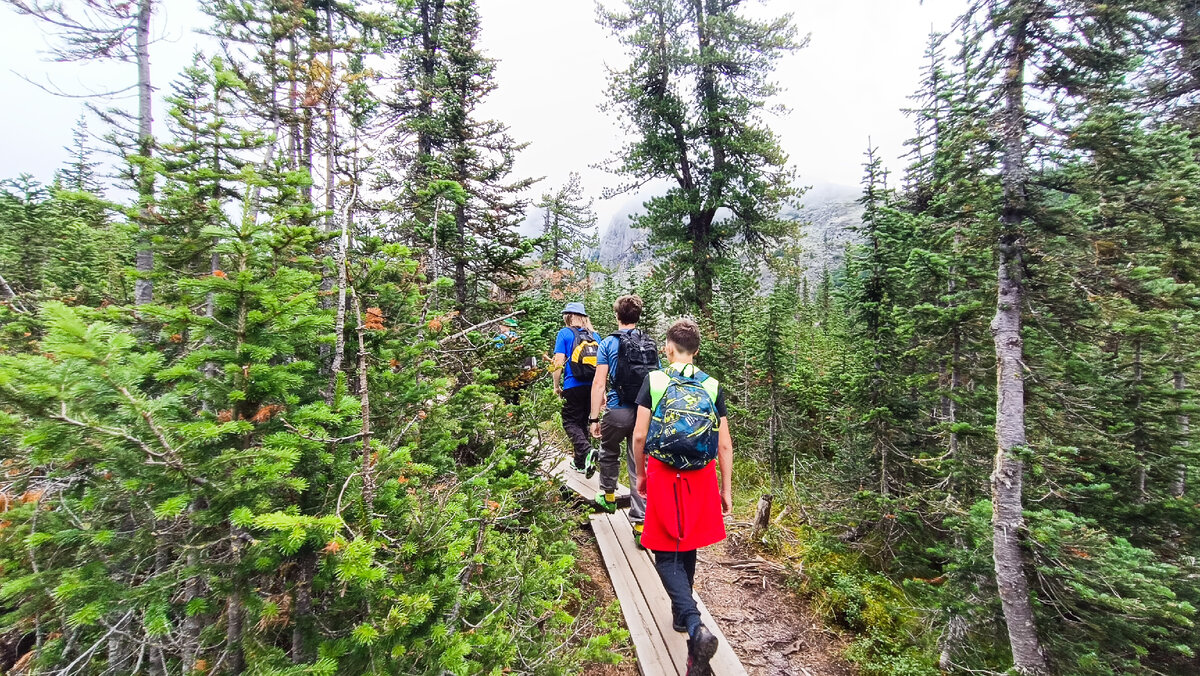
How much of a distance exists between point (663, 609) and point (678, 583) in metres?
1.03

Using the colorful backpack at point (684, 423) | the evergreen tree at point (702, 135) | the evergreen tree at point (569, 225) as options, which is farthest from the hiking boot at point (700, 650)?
the evergreen tree at point (569, 225)

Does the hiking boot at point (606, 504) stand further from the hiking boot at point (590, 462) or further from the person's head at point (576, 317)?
the person's head at point (576, 317)

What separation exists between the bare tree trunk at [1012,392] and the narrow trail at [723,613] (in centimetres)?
170

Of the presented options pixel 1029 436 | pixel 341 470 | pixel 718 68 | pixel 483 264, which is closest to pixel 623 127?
pixel 718 68

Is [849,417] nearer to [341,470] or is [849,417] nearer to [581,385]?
[581,385]

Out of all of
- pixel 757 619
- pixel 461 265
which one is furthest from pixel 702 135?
pixel 757 619

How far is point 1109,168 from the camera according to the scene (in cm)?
405

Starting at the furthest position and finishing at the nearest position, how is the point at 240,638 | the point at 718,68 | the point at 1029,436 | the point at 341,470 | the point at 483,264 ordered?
the point at 718,68
the point at 483,264
the point at 1029,436
the point at 341,470
the point at 240,638

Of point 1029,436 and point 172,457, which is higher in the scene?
point 172,457

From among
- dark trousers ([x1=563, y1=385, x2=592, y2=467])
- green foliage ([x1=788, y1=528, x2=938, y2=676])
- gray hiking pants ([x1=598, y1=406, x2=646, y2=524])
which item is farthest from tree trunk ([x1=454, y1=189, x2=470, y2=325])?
green foliage ([x1=788, y1=528, x2=938, y2=676])

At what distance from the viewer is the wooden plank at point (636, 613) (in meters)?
3.87

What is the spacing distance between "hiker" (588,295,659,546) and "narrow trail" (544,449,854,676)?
58cm

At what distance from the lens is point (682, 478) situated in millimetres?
3691

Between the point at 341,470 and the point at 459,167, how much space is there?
8768 millimetres
